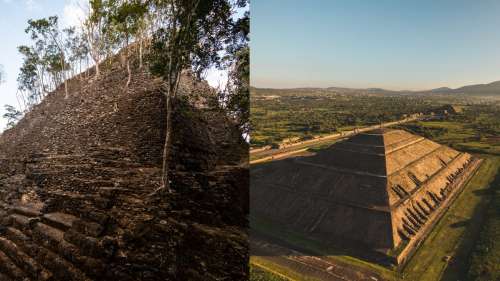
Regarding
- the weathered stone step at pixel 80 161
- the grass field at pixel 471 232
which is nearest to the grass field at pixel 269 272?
the grass field at pixel 471 232

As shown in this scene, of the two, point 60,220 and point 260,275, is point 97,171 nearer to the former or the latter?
point 60,220

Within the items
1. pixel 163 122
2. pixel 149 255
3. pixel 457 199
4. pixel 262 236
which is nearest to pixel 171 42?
pixel 163 122

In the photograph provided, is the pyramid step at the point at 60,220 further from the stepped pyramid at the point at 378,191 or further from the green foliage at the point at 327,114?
the green foliage at the point at 327,114

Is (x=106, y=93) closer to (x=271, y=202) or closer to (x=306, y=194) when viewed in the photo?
(x=271, y=202)

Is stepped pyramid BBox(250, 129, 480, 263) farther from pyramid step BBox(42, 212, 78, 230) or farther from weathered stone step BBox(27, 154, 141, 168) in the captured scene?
pyramid step BBox(42, 212, 78, 230)

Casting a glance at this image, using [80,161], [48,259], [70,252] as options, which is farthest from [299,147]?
[48,259]
